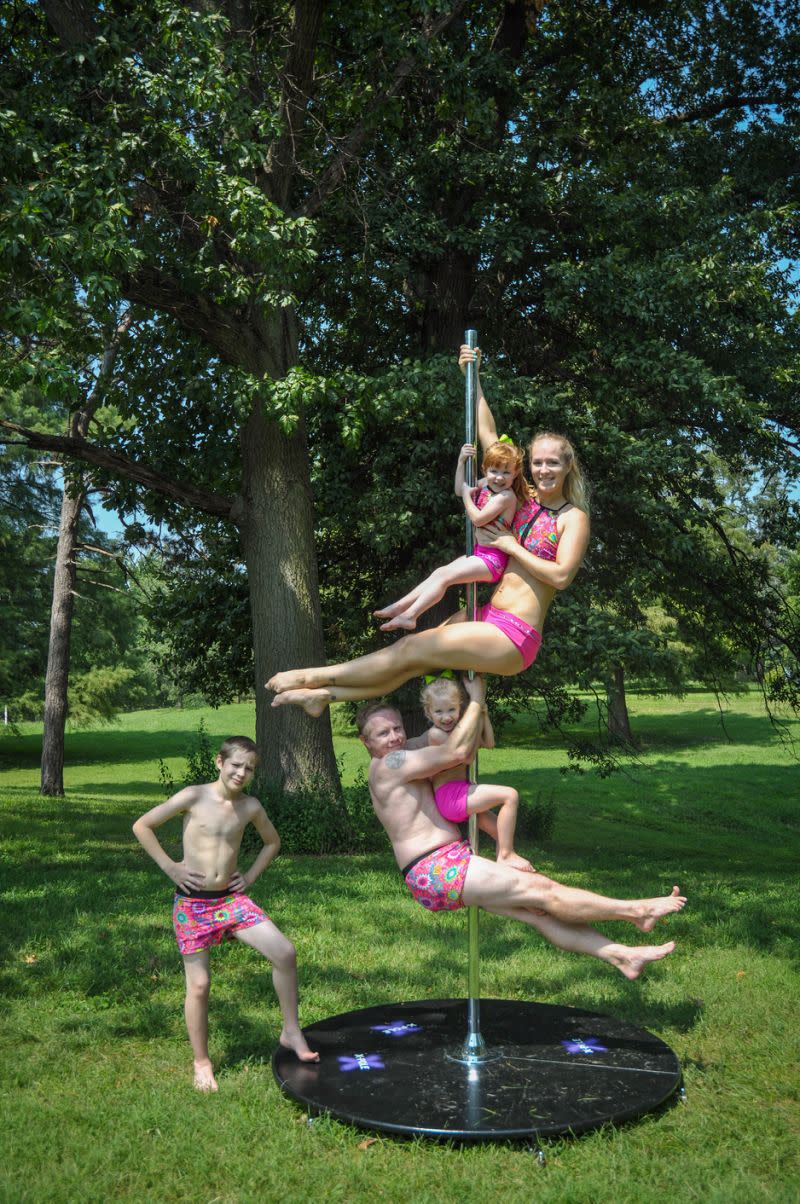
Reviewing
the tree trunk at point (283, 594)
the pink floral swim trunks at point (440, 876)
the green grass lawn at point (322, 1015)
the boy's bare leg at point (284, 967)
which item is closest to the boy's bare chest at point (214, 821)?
the boy's bare leg at point (284, 967)

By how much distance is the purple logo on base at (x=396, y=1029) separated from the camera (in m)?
6.02

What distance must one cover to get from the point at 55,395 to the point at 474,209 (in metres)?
5.46

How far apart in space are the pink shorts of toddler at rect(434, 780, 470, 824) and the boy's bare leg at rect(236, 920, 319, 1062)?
39.1 inches

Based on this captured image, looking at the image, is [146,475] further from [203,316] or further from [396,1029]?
[396,1029]

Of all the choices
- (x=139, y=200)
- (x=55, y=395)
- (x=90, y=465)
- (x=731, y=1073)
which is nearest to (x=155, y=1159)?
(x=731, y=1073)

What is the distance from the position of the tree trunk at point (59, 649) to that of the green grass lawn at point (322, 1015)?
20.0 feet

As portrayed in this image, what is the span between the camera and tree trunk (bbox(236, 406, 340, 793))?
12.1m

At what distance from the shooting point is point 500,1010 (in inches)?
253

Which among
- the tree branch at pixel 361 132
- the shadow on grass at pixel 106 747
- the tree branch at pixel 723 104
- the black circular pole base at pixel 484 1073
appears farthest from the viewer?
the shadow on grass at pixel 106 747

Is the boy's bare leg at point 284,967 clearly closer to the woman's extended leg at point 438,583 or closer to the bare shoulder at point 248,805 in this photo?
the bare shoulder at point 248,805

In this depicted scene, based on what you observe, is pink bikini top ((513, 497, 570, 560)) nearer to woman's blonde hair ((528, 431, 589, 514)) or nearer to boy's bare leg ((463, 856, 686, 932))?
woman's blonde hair ((528, 431, 589, 514))

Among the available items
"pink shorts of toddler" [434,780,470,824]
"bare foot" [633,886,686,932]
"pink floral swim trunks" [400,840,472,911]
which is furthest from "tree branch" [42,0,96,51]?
"bare foot" [633,886,686,932]

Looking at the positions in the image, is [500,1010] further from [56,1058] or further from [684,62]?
[684,62]

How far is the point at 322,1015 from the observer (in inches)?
262
